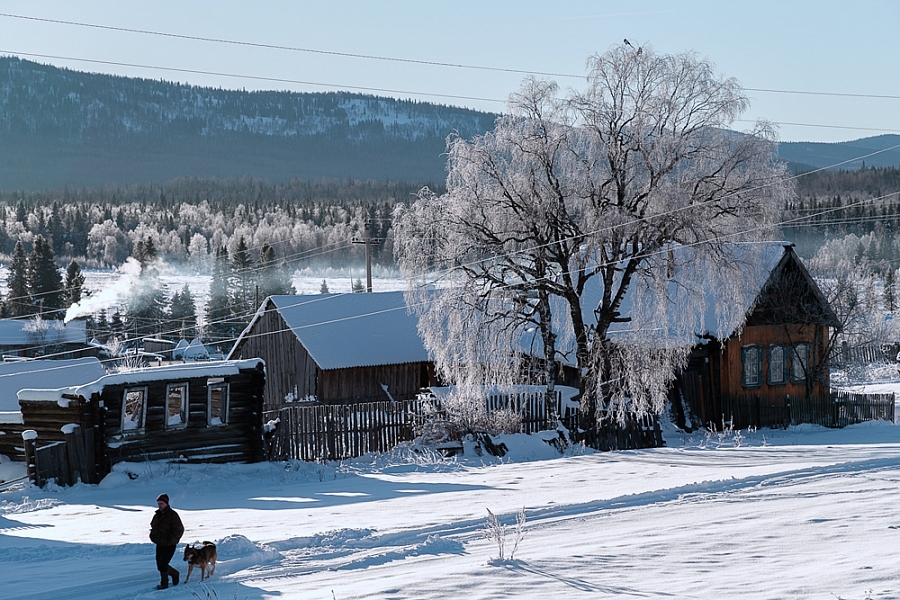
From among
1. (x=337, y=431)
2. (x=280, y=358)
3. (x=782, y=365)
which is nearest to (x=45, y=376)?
(x=280, y=358)

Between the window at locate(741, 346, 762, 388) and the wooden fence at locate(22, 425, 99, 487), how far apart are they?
23141 millimetres

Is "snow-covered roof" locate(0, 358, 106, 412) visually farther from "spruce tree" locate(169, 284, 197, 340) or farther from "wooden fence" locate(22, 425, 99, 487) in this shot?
"spruce tree" locate(169, 284, 197, 340)

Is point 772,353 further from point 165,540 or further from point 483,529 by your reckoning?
point 165,540

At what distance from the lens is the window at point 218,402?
23469mm

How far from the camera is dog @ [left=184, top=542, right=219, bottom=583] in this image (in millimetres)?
10789

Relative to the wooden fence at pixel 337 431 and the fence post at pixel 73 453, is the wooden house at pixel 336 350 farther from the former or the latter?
the fence post at pixel 73 453

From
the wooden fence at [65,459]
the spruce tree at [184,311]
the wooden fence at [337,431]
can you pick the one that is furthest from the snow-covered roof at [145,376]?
the spruce tree at [184,311]

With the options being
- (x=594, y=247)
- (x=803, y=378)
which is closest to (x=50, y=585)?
(x=594, y=247)

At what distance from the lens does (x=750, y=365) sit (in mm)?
33406

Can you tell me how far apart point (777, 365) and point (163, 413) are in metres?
23.2

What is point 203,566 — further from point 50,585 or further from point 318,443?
point 318,443

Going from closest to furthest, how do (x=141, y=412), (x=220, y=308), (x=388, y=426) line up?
(x=141, y=412) → (x=388, y=426) → (x=220, y=308)

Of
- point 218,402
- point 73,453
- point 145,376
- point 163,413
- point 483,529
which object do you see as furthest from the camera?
point 218,402

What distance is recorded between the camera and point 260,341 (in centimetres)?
3934
